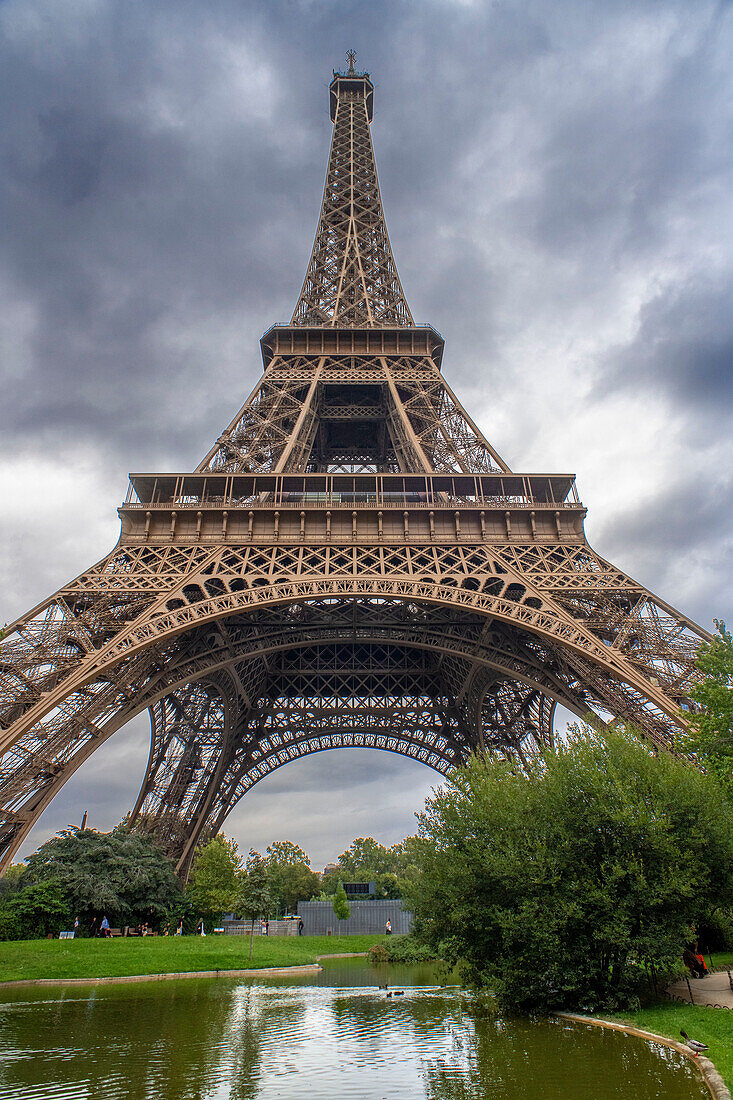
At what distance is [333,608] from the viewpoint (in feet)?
92.5

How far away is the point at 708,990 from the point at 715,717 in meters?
5.97

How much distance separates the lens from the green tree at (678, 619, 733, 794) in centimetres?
1591

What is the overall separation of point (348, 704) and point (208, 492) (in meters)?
17.6

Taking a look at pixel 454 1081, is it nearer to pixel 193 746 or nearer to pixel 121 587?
pixel 121 587

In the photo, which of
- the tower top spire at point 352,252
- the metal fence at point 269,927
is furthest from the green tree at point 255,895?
the tower top spire at point 352,252

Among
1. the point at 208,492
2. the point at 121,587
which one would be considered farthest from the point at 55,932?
the point at 208,492

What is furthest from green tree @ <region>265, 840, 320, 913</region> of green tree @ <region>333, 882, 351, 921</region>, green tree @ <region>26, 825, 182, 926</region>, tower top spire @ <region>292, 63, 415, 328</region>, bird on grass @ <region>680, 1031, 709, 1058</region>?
bird on grass @ <region>680, 1031, 709, 1058</region>

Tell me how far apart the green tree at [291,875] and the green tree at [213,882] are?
26129 millimetres

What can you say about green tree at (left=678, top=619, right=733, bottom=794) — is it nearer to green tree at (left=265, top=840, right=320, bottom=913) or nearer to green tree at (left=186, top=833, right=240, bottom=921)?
green tree at (left=186, top=833, right=240, bottom=921)

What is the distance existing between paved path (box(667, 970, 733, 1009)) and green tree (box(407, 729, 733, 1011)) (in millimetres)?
997

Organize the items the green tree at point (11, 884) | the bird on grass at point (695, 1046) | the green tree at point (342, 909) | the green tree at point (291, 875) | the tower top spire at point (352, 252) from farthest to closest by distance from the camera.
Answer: the green tree at point (291, 875) < the green tree at point (342, 909) < the tower top spire at point (352, 252) < the green tree at point (11, 884) < the bird on grass at point (695, 1046)

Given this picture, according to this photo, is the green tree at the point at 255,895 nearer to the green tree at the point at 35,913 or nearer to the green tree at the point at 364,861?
the green tree at the point at 35,913

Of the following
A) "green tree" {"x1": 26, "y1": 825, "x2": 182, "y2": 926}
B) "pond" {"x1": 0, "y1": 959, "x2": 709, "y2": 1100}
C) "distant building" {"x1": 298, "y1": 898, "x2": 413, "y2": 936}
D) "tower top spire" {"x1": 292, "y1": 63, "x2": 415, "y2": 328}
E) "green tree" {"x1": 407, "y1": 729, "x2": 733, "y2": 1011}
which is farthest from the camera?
"distant building" {"x1": 298, "y1": 898, "x2": 413, "y2": 936}

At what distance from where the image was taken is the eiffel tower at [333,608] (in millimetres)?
20469
